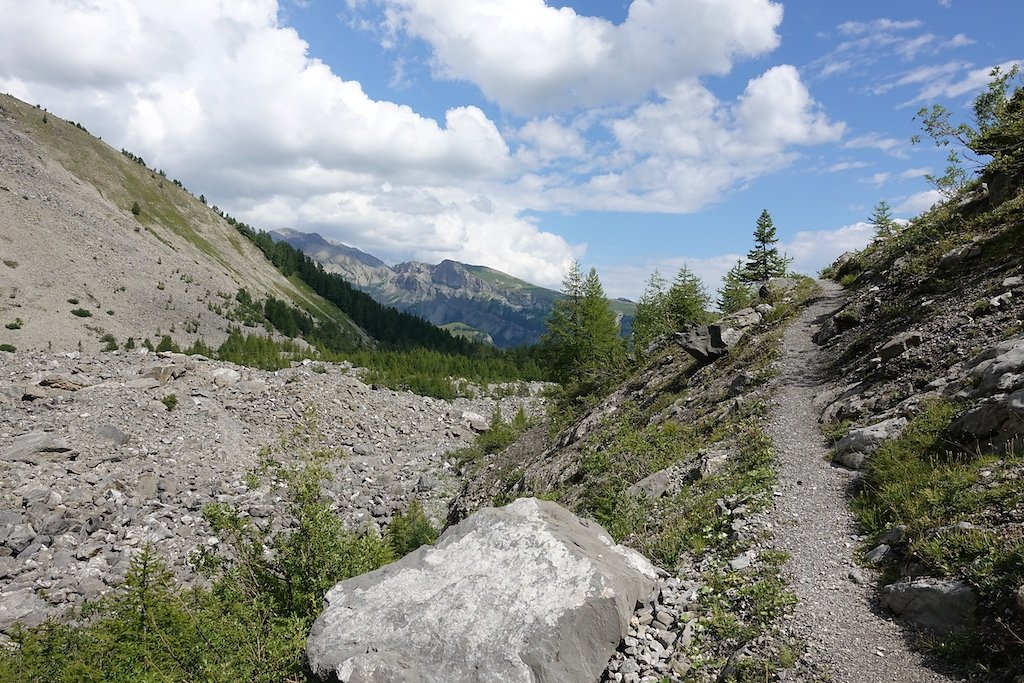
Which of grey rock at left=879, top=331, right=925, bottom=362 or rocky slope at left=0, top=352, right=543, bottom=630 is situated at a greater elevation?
grey rock at left=879, top=331, right=925, bottom=362

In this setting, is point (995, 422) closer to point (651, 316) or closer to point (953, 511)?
point (953, 511)

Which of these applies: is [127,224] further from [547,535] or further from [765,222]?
[547,535]

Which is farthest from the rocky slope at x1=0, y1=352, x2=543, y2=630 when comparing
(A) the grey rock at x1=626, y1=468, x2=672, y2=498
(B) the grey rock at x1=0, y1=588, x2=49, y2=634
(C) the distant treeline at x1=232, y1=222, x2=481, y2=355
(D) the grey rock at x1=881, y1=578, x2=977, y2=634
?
(C) the distant treeline at x1=232, y1=222, x2=481, y2=355

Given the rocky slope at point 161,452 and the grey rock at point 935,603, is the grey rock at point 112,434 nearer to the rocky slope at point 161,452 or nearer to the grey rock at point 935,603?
the rocky slope at point 161,452

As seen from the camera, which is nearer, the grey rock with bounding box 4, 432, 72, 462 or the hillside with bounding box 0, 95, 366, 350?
the grey rock with bounding box 4, 432, 72, 462

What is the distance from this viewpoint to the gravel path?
6.29 metres

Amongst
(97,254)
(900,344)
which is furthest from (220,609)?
(97,254)

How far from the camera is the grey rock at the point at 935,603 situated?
6328 mm

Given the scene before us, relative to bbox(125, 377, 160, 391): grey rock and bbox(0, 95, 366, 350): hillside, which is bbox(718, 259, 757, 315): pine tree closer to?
bbox(125, 377, 160, 391): grey rock

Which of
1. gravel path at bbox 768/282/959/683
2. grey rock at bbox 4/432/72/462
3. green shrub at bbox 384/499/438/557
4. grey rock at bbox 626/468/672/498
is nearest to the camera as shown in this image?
gravel path at bbox 768/282/959/683

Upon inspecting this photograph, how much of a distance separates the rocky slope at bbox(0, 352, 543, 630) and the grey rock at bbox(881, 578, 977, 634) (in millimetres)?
10727

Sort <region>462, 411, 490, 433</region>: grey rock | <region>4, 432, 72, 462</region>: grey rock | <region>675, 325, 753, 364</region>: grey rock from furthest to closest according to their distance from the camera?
<region>462, 411, 490, 433</region>: grey rock
<region>4, 432, 72, 462</region>: grey rock
<region>675, 325, 753, 364</region>: grey rock

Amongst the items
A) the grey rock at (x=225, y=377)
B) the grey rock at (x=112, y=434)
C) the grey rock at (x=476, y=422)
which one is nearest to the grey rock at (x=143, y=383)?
the grey rock at (x=225, y=377)

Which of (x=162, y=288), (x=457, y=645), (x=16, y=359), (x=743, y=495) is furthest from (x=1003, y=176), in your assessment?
(x=162, y=288)
